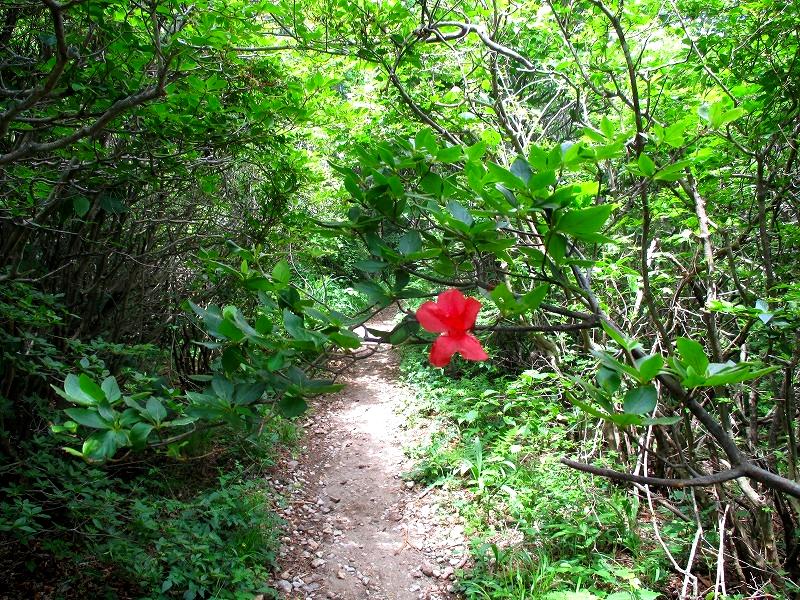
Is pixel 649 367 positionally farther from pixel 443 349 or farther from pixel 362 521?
pixel 362 521

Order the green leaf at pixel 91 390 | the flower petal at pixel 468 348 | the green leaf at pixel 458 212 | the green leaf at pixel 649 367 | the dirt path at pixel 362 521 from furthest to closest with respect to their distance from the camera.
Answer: the dirt path at pixel 362 521 < the green leaf at pixel 458 212 < the flower petal at pixel 468 348 < the green leaf at pixel 91 390 < the green leaf at pixel 649 367

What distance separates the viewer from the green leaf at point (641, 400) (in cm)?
74

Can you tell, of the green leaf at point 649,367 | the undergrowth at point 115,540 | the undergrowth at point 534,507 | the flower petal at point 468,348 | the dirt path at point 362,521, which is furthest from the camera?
the dirt path at point 362,521

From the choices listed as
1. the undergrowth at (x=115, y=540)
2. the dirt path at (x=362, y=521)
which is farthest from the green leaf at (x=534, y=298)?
the undergrowth at (x=115, y=540)

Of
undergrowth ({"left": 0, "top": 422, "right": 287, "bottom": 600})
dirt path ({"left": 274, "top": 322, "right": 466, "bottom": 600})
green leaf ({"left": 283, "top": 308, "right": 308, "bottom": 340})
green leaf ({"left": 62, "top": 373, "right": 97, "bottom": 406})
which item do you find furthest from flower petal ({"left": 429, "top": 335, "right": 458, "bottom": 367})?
undergrowth ({"left": 0, "top": 422, "right": 287, "bottom": 600})

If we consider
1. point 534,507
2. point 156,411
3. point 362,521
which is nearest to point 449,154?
point 156,411

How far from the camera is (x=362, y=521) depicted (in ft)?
14.3

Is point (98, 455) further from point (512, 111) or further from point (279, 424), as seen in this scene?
point (279, 424)

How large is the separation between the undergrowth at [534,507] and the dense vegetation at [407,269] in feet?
0.09

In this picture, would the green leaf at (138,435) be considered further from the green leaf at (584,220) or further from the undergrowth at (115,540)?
the undergrowth at (115,540)

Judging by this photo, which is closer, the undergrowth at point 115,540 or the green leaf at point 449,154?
the green leaf at point 449,154

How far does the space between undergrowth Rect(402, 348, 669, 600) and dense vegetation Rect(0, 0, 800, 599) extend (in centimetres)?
3

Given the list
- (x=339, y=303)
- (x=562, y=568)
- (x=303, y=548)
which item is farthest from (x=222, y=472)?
(x=339, y=303)

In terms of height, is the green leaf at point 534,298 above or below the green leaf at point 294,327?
above
